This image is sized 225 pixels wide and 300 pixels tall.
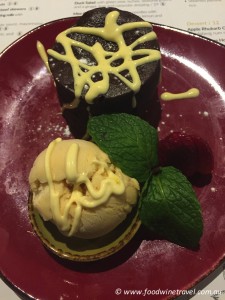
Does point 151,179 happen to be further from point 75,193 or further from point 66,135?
point 66,135

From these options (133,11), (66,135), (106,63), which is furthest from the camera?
(133,11)

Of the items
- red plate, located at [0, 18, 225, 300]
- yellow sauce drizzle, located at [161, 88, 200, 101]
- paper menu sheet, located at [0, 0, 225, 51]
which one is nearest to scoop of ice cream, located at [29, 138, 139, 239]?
red plate, located at [0, 18, 225, 300]

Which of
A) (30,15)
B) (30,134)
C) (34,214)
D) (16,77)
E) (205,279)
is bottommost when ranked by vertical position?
(205,279)

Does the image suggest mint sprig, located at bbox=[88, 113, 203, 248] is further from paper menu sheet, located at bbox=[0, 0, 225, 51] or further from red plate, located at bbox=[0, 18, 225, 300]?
paper menu sheet, located at bbox=[0, 0, 225, 51]

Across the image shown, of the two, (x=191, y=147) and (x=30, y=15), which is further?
(x=30, y=15)

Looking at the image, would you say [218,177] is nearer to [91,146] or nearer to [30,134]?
[91,146]

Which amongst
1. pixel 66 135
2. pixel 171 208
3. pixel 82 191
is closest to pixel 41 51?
pixel 66 135

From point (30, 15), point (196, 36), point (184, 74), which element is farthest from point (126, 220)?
point (30, 15)
